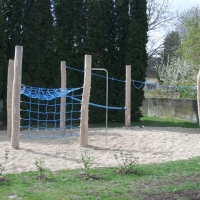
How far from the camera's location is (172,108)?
17.9m

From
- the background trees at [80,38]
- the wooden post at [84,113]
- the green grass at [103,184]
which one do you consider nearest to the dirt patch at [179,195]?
the green grass at [103,184]

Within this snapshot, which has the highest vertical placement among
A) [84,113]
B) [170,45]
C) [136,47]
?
[170,45]

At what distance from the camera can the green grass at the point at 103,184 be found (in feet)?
16.3

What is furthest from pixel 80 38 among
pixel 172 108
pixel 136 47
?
pixel 172 108

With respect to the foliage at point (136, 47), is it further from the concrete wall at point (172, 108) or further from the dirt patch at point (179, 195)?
the dirt patch at point (179, 195)

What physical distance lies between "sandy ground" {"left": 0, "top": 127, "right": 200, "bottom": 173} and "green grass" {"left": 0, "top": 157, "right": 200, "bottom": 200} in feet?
2.64

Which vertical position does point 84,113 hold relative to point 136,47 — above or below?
below

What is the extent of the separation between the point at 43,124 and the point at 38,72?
2.17m

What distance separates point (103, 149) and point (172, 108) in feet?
32.1

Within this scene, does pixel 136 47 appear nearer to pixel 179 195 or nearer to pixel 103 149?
pixel 103 149

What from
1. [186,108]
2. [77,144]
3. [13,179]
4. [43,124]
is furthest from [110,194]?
[186,108]

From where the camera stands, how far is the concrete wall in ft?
52.7

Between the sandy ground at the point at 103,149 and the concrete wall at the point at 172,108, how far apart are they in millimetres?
4800

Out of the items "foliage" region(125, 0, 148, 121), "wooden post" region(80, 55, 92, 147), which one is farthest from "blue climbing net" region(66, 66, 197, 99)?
"wooden post" region(80, 55, 92, 147)
